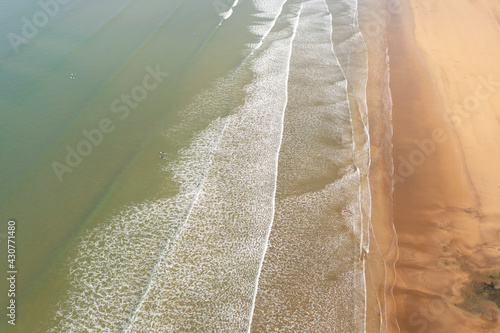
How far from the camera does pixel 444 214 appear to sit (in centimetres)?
1012

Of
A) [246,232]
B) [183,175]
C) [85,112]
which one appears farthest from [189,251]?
[85,112]

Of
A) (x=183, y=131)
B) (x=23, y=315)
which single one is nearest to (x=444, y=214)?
(x=183, y=131)

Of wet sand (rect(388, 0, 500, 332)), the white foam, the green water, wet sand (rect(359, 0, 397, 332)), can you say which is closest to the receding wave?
the white foam

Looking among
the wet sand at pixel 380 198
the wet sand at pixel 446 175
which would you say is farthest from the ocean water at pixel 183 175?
the wet sand at pixel 446 175

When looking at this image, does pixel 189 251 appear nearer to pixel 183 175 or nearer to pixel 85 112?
pixel 183 175

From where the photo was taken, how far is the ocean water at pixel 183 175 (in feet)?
26.1

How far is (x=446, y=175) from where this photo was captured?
11273mm

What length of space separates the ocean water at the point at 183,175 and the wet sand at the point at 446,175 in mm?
1226

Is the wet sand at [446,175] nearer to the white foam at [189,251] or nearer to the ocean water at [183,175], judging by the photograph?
the ocean water at [183,175]

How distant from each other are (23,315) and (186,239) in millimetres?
3582

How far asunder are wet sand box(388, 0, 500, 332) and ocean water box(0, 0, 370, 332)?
4.02ft

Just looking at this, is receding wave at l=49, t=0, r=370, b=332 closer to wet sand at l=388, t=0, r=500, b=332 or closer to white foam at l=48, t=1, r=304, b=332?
→ white foam at l=48, t=1, r=304, b=332

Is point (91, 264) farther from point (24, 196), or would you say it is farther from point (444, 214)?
point (444, 214)

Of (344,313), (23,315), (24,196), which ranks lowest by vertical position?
(344,313)
